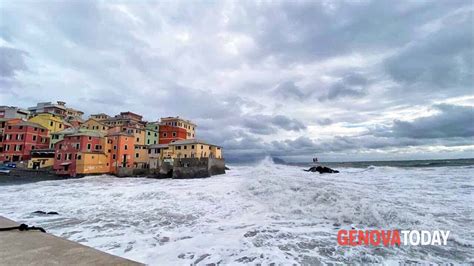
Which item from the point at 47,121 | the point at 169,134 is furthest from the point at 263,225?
the point at 47,121

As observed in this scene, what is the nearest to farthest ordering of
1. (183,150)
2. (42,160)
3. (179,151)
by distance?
(42,160)
(183,150)
(179,151)

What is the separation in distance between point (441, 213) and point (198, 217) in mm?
10139

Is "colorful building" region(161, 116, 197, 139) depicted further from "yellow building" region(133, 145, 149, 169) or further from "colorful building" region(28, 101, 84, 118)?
"colorful building" region(28, 101, 84, 118)

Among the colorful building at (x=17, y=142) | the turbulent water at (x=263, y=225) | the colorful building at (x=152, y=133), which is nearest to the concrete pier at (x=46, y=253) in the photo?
the turbulent water at (x=263, y=225)

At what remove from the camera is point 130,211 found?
1170cm

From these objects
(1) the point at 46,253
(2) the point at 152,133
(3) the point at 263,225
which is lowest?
(3) the point at 263,225

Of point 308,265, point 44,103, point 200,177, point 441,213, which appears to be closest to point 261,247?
point 308,265

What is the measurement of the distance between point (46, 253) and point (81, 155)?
138 feet

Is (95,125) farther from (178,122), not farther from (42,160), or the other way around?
(178,122)

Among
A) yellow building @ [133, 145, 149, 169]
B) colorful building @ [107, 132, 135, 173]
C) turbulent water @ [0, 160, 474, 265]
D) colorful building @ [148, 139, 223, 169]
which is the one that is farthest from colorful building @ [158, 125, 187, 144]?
turbulent water @ [0, 160, 474, 265]

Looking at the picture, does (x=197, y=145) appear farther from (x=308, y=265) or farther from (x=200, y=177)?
(x=308, y=265)

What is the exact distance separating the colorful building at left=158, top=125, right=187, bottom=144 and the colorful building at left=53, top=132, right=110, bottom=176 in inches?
569

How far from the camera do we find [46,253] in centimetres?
332

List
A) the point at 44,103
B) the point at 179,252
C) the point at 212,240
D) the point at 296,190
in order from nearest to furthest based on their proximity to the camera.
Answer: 1. the point at 179,252
2. the point at 212,240
3. the point at 296,190
4. the point at 44,103
